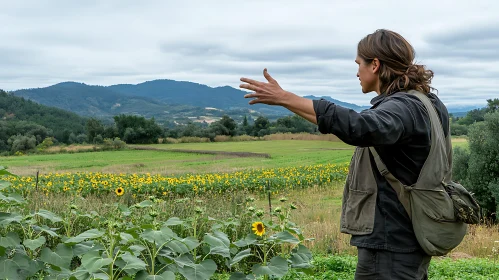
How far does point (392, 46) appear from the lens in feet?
7.86

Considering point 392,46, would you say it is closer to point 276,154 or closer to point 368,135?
point 368,135

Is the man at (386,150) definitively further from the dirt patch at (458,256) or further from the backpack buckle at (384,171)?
the dirt patch at (458,256)

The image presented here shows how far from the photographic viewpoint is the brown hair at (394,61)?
94.7 inches

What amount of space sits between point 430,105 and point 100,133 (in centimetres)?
6437

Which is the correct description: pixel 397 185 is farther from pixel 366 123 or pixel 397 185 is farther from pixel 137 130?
pixel 137 130

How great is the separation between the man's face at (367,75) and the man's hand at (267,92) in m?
0.46

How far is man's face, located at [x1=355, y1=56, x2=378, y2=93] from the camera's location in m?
2.47

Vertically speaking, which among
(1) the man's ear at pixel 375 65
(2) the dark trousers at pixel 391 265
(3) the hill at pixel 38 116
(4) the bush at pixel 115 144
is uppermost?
(3) the hill at pixel 38 116

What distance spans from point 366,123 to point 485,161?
1111cm

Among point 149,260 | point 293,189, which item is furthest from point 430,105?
point 293,189

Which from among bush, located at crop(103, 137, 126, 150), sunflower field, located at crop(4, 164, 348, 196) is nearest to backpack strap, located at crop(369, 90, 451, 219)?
sunflower field, located at crop(4, 164, 348, 196)

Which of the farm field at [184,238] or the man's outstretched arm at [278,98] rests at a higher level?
the man's outstretched arm at [278,98]

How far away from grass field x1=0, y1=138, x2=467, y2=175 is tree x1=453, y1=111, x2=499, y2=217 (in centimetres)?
1895

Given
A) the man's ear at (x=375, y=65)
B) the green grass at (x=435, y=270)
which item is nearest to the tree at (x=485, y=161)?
the green grass at (x=435, y=270)
